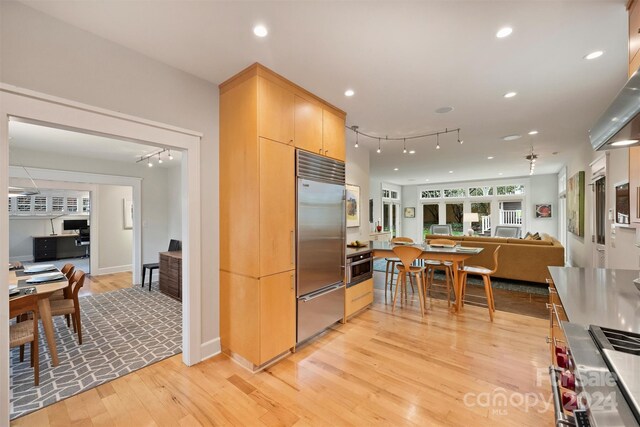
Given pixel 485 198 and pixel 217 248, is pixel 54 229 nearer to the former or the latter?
pixel 217 248

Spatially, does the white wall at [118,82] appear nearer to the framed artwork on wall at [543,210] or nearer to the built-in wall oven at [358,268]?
the built-in wall oven at [358,268]

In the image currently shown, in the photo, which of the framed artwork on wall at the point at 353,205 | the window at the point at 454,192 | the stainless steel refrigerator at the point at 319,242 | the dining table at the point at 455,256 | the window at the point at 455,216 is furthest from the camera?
the window at the point at 455,216

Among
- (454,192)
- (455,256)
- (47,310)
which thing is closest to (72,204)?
(47,310)

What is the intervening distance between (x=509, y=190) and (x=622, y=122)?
1063 centimetres

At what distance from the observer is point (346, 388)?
213 cm

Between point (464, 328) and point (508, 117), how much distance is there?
9.53 feet

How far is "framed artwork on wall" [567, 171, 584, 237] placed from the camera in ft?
17.5

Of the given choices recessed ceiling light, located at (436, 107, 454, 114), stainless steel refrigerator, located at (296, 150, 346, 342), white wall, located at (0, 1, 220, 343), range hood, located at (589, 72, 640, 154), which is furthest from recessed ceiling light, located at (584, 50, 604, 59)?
white wall, located at (0, 1, 220, 343)

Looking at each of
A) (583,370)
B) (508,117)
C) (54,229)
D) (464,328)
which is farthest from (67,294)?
(54,229)

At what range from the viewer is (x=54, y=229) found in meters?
8.71

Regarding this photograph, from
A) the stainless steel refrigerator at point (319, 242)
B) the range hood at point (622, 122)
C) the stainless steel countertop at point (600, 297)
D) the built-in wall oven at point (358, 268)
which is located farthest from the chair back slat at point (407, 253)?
the range hood at point (622, 122)

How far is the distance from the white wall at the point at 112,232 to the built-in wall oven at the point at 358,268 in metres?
6.12

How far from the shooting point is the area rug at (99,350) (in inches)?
84.0

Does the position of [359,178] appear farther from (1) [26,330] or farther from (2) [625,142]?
(1) [26,330]
